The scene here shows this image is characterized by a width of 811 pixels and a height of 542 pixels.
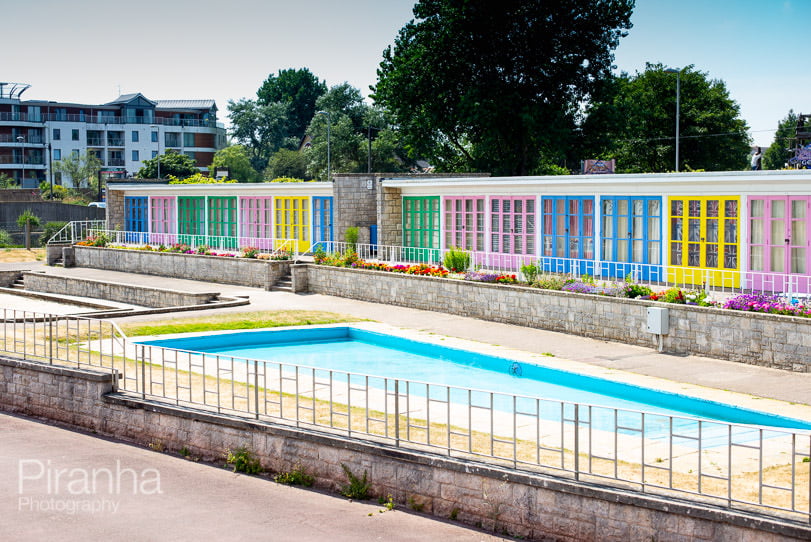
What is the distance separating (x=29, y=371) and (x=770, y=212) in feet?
51.5

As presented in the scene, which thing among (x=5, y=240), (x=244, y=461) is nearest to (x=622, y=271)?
(x=244, y=461)

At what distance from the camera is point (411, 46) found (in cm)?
4531

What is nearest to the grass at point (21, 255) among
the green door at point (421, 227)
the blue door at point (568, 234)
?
the green door at point (421, 227)

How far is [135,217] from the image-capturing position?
152 ft

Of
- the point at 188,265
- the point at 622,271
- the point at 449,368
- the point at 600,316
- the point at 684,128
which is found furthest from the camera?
the point at 684,128

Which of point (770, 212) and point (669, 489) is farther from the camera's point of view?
point (770, 212)

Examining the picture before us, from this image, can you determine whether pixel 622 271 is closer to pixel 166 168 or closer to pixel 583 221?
pixel 583 221

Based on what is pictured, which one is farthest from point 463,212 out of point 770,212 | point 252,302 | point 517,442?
point 517,442

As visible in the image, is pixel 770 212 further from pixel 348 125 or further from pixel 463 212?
pixel 348 125

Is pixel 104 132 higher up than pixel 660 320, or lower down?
higher up

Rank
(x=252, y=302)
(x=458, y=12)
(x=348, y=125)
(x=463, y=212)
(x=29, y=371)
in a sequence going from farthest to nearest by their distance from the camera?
1. (x=348, y=125)
2. (x=458, y=12)
3. (x=463, y=212)
4. (x=252, y=302)
5. (x=29, y=371)

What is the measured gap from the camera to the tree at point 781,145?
4353 inches

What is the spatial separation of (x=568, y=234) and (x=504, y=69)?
1872 centimetres

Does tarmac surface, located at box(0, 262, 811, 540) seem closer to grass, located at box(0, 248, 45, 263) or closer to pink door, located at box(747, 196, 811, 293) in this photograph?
pink door, located at box(747, 196, 811, 293)
